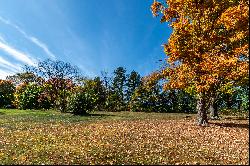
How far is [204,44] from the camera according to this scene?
27859mm

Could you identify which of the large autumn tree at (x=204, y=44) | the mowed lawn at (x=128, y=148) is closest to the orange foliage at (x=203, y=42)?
the large autumn tree at (x=204, y=44)

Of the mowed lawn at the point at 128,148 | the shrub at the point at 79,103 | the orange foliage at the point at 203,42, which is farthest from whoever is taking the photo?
the shrub at the point at 79,103

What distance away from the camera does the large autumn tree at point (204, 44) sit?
952 inches

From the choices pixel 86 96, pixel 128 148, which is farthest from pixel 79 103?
pixel 128 148

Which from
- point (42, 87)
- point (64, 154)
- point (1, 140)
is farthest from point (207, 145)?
point (42, 87)

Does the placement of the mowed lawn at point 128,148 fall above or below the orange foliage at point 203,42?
below

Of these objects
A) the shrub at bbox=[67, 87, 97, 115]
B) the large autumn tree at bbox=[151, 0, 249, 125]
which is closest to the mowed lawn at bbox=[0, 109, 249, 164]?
the large autumn tree at bbox=[151, 0, 249, 125]

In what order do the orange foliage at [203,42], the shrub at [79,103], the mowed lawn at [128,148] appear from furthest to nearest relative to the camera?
the shrub at [79,103] → the orange foliage at [203,42] → the mowed lawn at [128,148]

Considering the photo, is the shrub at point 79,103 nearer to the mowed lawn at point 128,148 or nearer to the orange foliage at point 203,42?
the orange foliage at point 203,42

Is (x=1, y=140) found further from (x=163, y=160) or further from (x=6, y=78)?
(x=6, y=78)

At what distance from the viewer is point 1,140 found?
2408cm

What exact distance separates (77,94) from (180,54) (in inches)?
1082

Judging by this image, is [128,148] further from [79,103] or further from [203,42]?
[79,103]

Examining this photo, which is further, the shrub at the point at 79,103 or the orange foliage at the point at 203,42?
the shrub at the point at 79,103
